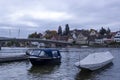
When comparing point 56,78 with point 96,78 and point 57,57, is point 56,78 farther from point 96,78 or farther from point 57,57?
point 57,57

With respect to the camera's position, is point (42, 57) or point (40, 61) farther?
point (42, 57)

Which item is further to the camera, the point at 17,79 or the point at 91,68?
the point at 91,68

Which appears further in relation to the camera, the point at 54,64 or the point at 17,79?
the point at 54,64

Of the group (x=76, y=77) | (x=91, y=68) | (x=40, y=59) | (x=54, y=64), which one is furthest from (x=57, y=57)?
(x=76, y=77)

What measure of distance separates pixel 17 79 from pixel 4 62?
2061 centimetres

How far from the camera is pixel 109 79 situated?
101 feet

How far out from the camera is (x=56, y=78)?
30875mm

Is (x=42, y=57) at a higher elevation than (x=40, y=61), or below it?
higher

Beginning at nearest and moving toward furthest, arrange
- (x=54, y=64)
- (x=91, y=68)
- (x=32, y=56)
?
(x=91, y=68) → (x=32, y=56) → (x=54, y=64)

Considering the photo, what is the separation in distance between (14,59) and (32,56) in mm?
12342

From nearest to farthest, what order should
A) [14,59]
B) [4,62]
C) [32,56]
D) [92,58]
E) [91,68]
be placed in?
[91,68] < [92,58] < [32,56] < [4,62] < [14,59]


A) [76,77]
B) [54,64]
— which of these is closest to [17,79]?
[76,77]

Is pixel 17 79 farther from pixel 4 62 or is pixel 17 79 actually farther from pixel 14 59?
pixel 14 59

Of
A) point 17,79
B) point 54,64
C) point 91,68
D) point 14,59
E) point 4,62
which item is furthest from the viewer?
point 14,59
